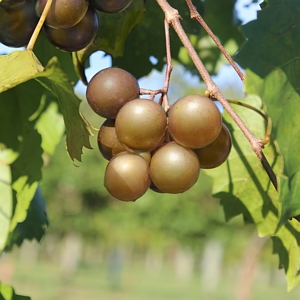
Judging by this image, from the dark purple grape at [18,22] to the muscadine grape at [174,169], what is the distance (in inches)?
10.0

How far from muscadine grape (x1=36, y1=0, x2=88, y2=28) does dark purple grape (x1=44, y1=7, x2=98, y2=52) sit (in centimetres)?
3

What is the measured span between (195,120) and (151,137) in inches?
2.4

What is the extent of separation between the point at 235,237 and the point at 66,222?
535 cm

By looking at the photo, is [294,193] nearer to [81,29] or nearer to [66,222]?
[81,29]

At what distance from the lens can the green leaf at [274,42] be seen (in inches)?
22.9

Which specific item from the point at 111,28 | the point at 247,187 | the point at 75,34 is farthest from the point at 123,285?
the point at 75,34

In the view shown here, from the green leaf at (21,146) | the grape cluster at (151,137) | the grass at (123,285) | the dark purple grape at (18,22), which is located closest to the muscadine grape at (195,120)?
the grape cluster at (151,137)

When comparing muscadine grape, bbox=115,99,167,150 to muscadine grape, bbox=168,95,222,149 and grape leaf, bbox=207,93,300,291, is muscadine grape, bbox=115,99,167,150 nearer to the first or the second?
muscadine grape, bbox=168,95,222,149

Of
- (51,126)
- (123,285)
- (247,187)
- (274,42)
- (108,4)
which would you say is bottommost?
(123,285)

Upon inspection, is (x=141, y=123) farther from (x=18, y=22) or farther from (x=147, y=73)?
(x=147, y=73)

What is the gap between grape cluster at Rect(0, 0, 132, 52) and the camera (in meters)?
0.70

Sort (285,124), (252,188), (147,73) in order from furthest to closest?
(147,73) < (252,188) < (285,124)

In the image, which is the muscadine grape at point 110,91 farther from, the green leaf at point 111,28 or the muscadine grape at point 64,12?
the green leaf at point 111,28

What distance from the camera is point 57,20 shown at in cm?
70
